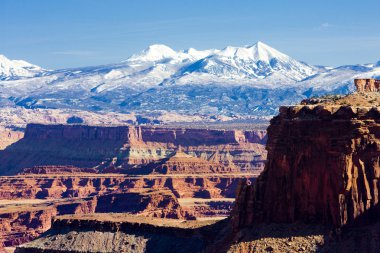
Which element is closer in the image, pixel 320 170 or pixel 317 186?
pixel 320 170

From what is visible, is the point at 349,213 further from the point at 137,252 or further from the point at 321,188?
the point at 137,252

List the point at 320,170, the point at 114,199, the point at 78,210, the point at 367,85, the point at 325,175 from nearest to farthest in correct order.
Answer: the point at 325,175, the point at 320,170, the point at 367,85, the point at 114,199, the point at 78,210

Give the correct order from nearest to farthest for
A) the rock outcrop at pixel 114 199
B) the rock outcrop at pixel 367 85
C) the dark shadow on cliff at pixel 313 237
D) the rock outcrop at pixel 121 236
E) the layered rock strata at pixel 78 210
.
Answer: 1. the dark shadow on cliff at pixel 313 237
2. the rock outcrop at pixel 367 85
3. the rock outcrop at pixel 121 236
4. the layered rock strata at pixel 78 210
5. the rock outcrop at pixel 114 199

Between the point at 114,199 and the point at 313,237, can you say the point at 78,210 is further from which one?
the point at 313,237

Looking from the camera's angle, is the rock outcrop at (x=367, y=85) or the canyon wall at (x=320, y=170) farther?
the rock outcrop at (x=367, y=85)

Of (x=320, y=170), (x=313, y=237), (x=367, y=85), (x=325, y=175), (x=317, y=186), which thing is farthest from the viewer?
(x=367, y=85)

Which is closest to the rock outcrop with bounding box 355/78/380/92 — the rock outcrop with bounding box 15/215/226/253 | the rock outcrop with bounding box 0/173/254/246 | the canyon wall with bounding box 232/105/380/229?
the canyon wall with bounding box 232/105/380/229

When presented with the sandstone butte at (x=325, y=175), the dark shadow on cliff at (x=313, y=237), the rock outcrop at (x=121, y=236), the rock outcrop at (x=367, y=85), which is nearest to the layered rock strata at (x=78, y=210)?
the rock outcrop at (x=121, y=236)

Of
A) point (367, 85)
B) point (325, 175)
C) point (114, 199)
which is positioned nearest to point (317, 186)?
point (325, 175)

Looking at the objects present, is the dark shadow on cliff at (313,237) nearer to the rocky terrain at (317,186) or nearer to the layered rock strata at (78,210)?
the rocky terrain at (317,186)
